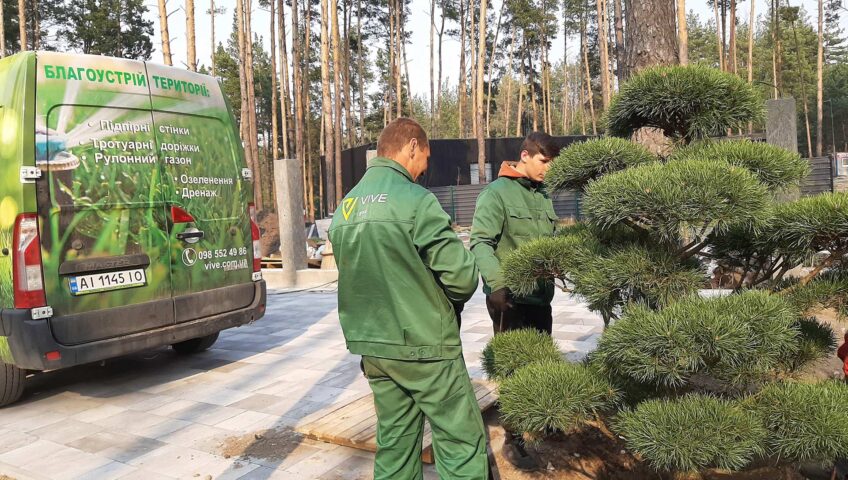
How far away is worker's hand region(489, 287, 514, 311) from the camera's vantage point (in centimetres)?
345

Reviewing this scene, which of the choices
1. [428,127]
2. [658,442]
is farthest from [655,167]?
[428,127]

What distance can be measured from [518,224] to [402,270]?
52.4 inches

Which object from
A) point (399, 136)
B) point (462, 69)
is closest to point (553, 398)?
point (399, 136)

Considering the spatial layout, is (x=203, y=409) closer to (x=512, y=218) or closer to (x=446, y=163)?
(x=512, y=218)

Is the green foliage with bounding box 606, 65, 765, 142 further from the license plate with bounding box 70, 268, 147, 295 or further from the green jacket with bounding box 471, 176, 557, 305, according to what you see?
the license plate with bounding box 70, 268, 147, 295

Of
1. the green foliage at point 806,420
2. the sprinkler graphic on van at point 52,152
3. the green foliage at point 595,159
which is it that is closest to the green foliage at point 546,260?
the green foliage at point 595,159

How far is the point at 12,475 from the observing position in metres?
3.33

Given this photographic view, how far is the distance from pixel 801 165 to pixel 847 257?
1.30 feet

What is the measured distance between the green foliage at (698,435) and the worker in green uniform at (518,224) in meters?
1.09

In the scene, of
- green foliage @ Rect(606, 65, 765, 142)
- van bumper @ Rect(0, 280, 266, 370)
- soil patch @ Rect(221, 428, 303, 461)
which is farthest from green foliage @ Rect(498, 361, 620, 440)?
van bumper @ Rect(0, 280, 266, 370)

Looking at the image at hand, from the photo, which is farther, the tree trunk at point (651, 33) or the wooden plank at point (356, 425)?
the tree trunk at point (651, 33)

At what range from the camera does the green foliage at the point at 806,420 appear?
1.92m

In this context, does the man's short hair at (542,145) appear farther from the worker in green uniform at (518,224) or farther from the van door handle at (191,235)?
the van door handle at (191,235)

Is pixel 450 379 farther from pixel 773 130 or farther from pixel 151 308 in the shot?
pixel 773 130
